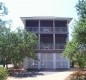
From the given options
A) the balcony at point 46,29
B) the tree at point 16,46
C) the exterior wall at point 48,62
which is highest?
the balcony at point 46,29

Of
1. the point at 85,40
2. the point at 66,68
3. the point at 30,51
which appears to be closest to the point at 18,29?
the point at 30,51

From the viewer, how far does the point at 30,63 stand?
51.8 m

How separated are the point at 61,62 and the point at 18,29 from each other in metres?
12.4

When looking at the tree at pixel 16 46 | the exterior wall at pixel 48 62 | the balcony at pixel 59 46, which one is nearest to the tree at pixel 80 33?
the tree at pixel 16 46

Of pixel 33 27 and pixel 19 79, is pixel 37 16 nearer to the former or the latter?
pixel 33 27

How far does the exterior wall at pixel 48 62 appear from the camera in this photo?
51438mm

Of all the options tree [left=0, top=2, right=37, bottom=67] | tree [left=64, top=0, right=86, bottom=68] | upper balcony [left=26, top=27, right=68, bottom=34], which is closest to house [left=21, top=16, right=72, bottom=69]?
upper balcony [left=26, top=27, right=68, bottom=34]

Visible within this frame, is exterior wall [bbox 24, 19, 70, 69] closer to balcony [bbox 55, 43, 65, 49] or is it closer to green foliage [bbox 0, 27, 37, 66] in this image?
balcony [bbox 55, 43, 65, 49]

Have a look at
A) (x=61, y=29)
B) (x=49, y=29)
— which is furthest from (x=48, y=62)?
(x=61, y=29)

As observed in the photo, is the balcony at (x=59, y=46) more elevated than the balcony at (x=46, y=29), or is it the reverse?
the balcony at (x=46, y=29)

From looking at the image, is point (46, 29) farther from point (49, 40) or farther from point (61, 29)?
point (61, 29)

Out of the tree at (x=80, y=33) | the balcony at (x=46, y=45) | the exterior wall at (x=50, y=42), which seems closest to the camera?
the tree at (x=80, y=33)

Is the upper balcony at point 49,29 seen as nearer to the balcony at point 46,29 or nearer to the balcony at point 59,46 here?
the balcony at point 46,29

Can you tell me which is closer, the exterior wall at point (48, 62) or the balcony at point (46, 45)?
the exterior wall at point (48, 62)
